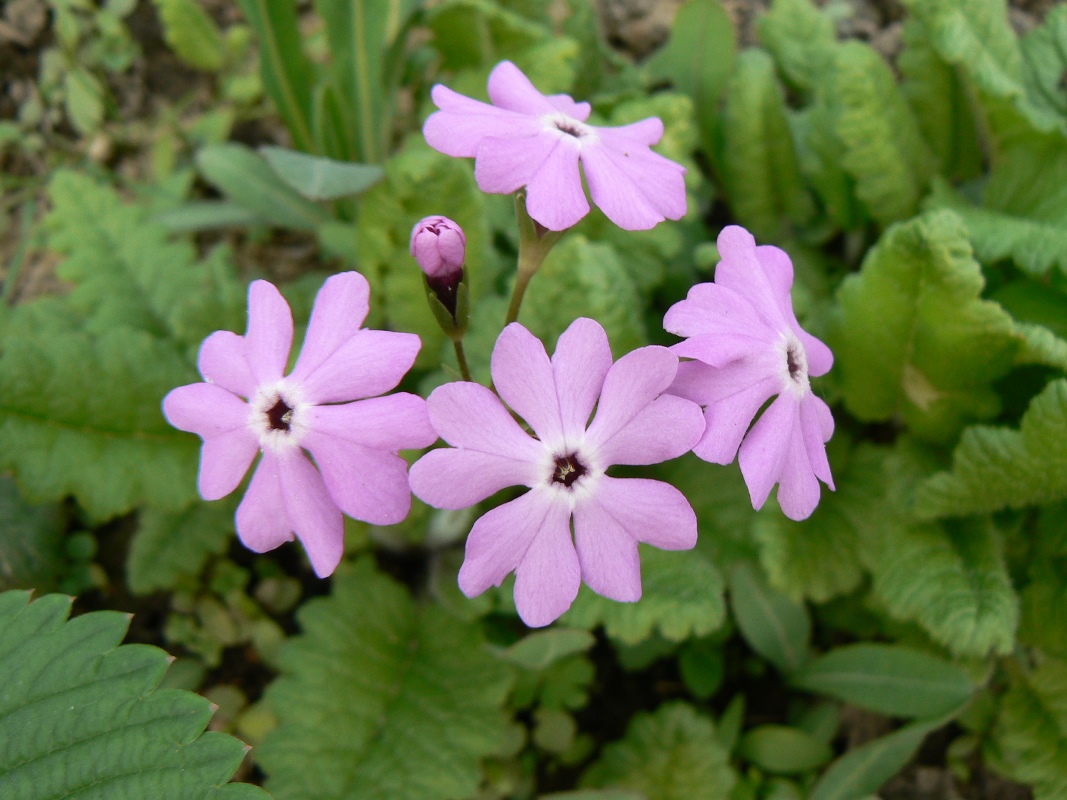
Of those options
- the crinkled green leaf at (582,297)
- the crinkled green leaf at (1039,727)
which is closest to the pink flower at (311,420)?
the crinkled green leaf at (582,297)

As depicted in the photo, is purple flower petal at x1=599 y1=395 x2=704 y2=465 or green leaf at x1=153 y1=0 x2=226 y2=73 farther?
green leaf at x1=153 y1=0 x2=226 y2=73

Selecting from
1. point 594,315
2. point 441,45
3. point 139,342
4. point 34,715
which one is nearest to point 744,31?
point 441,45

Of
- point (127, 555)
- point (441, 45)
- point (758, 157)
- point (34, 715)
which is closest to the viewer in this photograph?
point (34, 715)

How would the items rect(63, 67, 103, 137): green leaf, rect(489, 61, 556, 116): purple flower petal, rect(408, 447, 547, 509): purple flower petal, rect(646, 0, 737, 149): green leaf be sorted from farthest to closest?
rect(63, 67, 103, 137): green leaf < rect(646, 0, 737, 149): green leaf < rect(489, 61, 556, 116): purple flower petal < rect(408, 447, 547, 509): purple flower petal

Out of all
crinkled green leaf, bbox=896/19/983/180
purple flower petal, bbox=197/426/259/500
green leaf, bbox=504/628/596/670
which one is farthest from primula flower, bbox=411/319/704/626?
crinkled green leaf, bbox=896/19/983/180

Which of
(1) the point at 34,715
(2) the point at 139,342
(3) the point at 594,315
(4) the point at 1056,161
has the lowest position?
(1) the point at 34,715

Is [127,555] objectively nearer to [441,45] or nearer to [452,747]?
[452,747]

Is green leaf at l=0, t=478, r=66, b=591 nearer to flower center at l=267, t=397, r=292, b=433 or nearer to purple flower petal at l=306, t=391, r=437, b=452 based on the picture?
flower center at l=267, t=397, r=292, b=433
